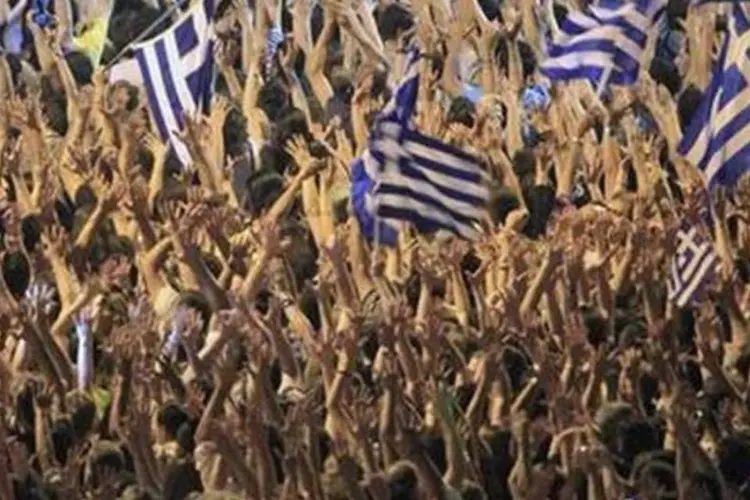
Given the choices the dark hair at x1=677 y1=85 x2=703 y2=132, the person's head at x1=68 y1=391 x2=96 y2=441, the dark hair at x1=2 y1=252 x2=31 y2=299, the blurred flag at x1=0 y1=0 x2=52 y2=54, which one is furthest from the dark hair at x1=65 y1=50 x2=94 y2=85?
the person's head at x1=68 y1=391 x2=96 y2=441

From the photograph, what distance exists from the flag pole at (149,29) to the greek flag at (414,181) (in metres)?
3.66

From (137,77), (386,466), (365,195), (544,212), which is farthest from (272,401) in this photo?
(137,77)

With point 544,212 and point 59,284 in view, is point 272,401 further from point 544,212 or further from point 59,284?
point 544,212

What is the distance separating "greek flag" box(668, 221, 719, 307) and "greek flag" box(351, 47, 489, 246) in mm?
863

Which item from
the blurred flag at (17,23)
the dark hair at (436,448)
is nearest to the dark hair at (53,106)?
the blurred flag at (17,23)

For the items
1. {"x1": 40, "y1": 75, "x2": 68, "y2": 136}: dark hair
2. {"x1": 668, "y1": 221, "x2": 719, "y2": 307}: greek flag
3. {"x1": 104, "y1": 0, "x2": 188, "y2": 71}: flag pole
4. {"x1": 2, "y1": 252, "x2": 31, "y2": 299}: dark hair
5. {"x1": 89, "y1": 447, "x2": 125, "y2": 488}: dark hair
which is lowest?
{"x1": 89, "y1": 447, "x2": 125, "y2": 488}: dark hair

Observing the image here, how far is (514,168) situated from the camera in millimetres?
14953

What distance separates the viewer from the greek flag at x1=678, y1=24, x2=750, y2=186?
1245cm

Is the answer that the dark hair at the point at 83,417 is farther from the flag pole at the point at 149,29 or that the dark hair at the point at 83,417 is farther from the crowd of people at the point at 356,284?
the flag pole at the point at 149,29

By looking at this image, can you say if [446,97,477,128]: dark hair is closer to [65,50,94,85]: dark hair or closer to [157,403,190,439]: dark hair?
[65,50,94,85]: dark hair

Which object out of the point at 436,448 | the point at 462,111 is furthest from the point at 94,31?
the point at 436,448

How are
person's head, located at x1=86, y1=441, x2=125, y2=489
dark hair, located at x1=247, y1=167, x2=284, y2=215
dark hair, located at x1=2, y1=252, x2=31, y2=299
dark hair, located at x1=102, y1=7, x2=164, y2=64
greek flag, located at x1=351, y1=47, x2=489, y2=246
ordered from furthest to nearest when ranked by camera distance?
1. dark hair, located at x1=102, y1=7, x2=164, y2=64
2. dark hair, located at x1=247, y1=167, x2=284, y2=215
3. dark hair, located at x1=2, y1=252, x2=31, y2=299
4. greek flag, located at x1=351, y1=47, x2=489, y2=246
5. person's head, located at x1=86, y1=441, x2=125, y2=489

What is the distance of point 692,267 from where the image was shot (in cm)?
1267

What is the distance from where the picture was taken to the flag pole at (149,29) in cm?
1633
